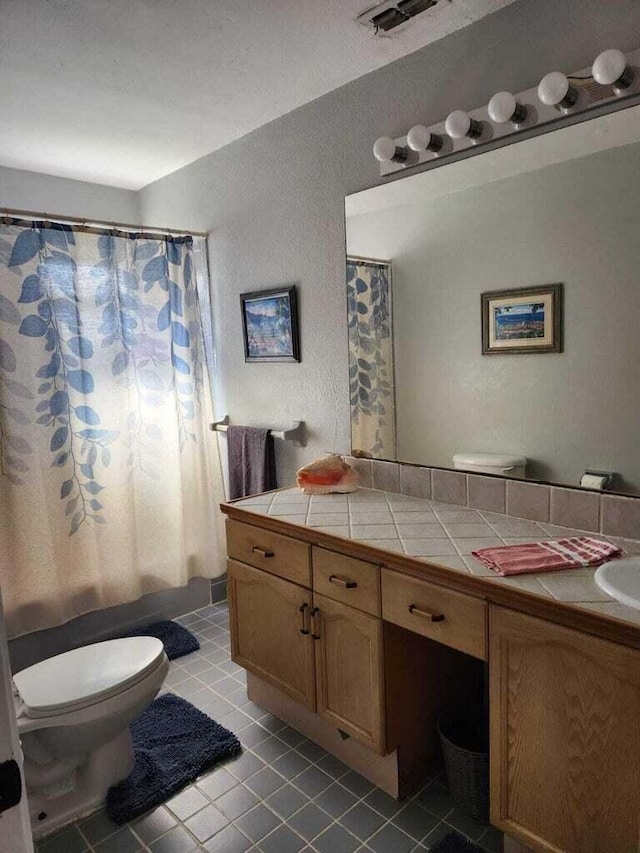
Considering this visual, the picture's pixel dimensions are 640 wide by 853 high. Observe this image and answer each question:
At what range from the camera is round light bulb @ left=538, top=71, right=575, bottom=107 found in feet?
4.98

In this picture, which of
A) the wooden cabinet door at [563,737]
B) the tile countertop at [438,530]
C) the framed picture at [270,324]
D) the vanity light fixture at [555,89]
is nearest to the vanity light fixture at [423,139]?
the vanity light fixture at [555,89]

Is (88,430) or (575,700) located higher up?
(88,430)

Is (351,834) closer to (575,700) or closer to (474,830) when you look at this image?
(474,830)

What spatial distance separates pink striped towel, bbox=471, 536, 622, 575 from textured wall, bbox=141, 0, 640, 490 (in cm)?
102

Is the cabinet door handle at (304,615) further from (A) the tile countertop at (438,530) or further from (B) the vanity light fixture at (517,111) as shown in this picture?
(B) the vanity light fixture at (517,111)

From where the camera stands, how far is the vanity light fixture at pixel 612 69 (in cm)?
144

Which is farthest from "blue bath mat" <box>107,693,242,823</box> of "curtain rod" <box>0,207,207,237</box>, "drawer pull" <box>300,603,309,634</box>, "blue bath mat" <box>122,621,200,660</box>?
"curtain rod" <box>0,207,207,237</box>

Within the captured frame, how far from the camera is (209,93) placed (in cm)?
222

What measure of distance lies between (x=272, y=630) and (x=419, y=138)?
1756mm

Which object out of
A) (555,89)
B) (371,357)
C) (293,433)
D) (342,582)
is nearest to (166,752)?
(342,582)

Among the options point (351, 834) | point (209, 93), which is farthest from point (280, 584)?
point (209, 93)

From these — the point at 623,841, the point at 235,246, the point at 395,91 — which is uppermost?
the point at 395,91

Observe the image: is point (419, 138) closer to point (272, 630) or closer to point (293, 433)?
point (293, 433)

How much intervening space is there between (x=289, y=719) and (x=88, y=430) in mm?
1559
